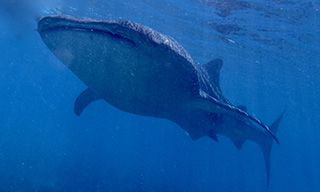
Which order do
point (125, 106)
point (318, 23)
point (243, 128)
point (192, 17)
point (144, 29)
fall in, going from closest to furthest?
point (144, 29), point (125, 106), point (243, 128), point (318, 23), point (192, 17)

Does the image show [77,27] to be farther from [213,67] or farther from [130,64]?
[213,67]

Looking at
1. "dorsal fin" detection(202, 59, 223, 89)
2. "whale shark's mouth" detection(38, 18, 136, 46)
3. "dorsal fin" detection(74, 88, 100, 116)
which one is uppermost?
"whale shark's mouth" detection(38, 18, 136, 46)

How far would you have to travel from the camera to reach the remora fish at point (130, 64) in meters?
3.47

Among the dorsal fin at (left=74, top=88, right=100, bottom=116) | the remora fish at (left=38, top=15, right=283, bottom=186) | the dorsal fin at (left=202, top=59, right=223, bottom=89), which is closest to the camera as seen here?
the remora fish at (left=38, top=15, right=283, bottom=186)

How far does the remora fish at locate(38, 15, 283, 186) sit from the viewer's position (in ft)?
11.4

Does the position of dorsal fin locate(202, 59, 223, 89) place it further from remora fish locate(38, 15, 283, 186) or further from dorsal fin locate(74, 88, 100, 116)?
dorsal fin locate(74, 88, 100, 116)

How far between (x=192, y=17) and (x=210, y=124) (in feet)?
35.6

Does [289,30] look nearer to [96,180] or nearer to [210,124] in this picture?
[210,124]

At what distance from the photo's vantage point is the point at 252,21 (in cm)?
1546

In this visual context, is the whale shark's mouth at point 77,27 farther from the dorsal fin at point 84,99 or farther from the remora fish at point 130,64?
the dorsal fin at point 84,99

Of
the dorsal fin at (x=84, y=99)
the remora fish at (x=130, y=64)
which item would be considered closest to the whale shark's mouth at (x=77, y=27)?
the remora fish at (x=130, y=64)

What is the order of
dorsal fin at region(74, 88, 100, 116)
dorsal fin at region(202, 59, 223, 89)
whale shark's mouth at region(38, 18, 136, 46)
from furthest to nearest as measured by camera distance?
1. dorsal fin at region(74, 88, 100, 116)
2. dorsal fin at region(202, 59, 223, 89)
3. whale shark's mouth at region(38, 18, 136, 46)

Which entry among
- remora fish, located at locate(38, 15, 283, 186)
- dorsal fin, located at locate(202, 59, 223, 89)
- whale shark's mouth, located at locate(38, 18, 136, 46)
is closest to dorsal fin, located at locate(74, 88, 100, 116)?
remora fish, located at locate(38, 15, 283, 186)

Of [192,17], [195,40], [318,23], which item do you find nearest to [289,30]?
[318,23]
